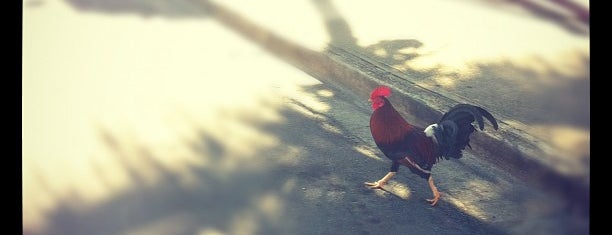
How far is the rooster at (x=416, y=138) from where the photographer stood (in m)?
5.40

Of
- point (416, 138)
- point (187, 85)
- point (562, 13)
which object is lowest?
point (416, 138)

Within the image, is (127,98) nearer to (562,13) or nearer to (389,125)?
(389,125)

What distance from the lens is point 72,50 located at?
595cm

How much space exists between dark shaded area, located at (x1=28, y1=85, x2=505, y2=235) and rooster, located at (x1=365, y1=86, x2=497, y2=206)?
12 centimetres

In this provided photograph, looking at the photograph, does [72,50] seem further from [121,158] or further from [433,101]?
[433,101]

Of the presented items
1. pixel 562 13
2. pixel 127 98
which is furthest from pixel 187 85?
pixel 562 13

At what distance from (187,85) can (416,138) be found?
7.00 ft

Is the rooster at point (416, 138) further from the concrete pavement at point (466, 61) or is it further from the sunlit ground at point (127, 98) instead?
the sunlit ground at point (127, 98)

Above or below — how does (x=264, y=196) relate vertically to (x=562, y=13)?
below

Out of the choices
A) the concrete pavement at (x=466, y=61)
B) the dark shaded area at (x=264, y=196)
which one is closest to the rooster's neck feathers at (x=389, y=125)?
the dark shaded area at (x=264, y=196)

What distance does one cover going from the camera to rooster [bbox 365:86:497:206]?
5.40 m

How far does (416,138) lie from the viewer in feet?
17.7

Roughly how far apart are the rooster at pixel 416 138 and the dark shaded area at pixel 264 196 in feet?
0.40

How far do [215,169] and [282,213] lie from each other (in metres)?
0.72
